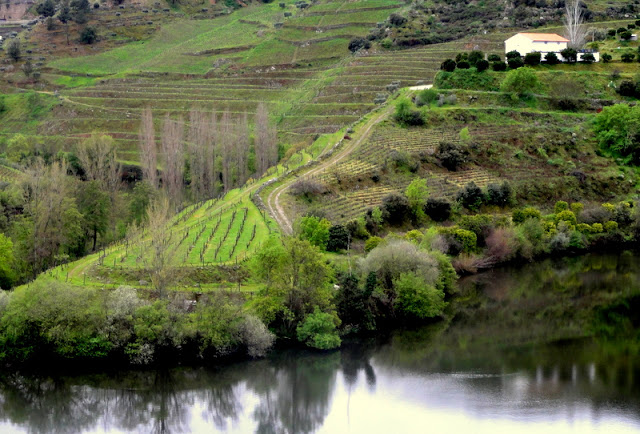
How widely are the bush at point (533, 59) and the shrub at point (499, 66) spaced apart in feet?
10.1

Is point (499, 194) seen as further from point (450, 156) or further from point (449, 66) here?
A: point (449, 66)

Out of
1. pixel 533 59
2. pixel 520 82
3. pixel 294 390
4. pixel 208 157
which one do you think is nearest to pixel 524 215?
pixel 520 82

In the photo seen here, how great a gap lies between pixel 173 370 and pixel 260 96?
70.0 meters

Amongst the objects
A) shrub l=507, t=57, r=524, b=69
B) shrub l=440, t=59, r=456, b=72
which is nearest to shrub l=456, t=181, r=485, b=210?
shrub l=440, t=59, r=456, b=72

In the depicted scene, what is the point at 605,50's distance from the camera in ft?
328

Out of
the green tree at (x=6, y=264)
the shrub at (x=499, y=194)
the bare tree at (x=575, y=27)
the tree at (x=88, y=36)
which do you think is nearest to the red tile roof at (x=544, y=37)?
the bare tree at (x=575, y=27)

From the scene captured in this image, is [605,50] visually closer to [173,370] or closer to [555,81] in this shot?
[555,81]

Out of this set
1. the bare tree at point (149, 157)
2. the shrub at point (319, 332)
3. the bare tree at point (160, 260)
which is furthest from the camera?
the bare tree at point (149, 157)

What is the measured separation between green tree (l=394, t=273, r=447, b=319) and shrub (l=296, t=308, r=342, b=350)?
255 inches

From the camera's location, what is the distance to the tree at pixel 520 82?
89688mm

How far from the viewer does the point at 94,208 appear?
2574 inches

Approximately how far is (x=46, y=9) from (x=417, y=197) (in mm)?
110502

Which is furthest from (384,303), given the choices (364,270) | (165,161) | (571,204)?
(165,161)

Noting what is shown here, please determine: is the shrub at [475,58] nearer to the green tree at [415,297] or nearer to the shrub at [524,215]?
the shrub at [524,215]
